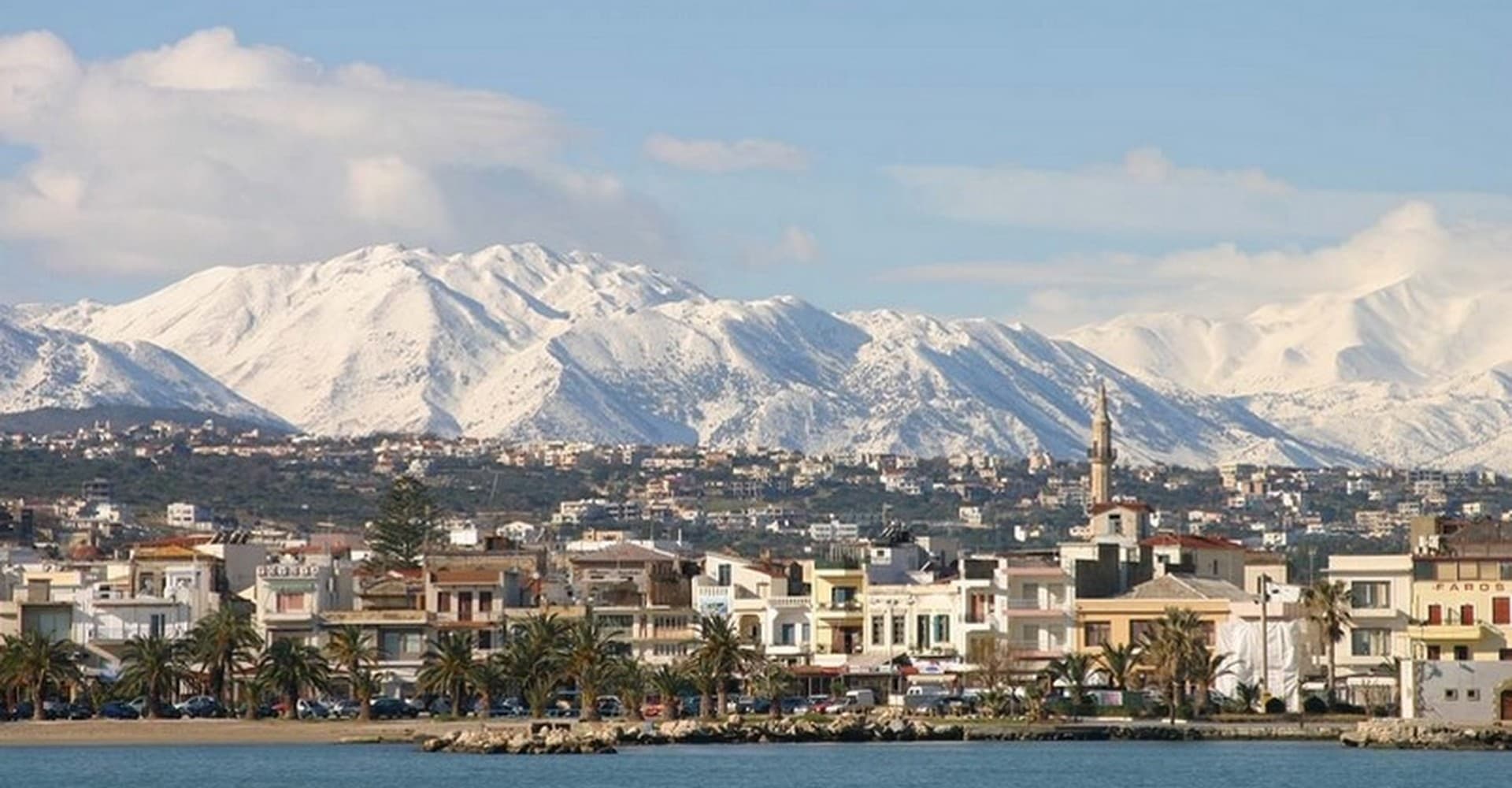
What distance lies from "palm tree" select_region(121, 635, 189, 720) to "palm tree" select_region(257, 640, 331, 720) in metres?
2.92

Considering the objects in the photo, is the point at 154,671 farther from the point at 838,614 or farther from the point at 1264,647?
the point at 1264,647

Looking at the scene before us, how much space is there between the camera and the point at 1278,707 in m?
124

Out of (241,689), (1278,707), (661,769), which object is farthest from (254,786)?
(1278,707)

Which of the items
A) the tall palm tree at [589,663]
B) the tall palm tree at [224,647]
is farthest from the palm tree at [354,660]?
the tall palm tree at [589,663]

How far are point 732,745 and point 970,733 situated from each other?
296 inches

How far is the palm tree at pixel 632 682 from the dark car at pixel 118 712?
15725mm

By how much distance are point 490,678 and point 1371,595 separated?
95.0ft

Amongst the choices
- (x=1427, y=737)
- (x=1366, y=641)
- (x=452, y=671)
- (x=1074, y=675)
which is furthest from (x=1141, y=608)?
(x=452, y=671)

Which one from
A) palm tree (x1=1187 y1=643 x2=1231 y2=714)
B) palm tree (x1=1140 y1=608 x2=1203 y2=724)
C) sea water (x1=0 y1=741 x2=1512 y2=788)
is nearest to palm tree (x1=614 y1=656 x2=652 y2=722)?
sea water (x1=0 y1=741 x2=1512 y2=788)

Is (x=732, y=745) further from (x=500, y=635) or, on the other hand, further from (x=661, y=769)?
(x=500, y=635)

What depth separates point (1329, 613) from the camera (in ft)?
401

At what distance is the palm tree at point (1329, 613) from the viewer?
122750 millimetres

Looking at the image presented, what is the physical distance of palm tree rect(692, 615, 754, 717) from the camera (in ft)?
407

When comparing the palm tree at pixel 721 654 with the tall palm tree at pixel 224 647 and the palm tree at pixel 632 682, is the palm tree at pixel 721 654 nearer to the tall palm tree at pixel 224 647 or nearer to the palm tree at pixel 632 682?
the palm tree at pixel 632 682
